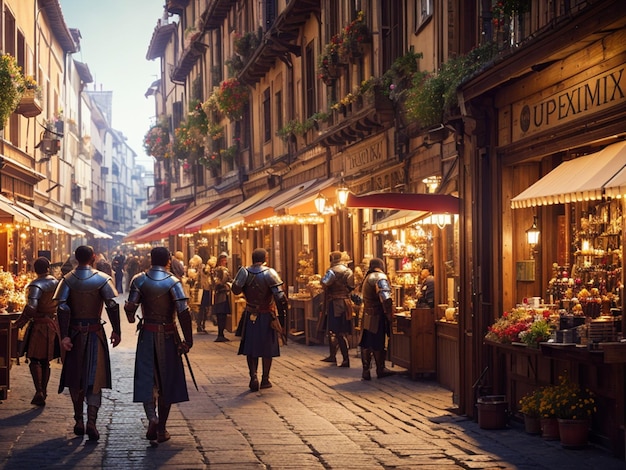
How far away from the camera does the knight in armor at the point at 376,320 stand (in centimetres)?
1602

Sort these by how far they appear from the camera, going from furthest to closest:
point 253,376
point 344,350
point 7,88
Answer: point 7,88
point 344,350
point 253,376

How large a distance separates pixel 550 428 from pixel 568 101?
2.97m

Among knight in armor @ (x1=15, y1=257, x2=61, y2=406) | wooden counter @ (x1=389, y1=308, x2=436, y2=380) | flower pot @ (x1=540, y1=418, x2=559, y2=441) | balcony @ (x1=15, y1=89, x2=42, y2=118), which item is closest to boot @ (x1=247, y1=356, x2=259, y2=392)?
wooden counter @ (x1=389, y1=308, x2=436, y2=380)

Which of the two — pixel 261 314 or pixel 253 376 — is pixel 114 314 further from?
pixel 261 314

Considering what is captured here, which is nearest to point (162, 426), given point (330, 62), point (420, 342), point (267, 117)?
point (420, 342)

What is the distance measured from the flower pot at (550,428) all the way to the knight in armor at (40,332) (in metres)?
5.72

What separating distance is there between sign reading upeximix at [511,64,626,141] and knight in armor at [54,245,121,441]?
4416mm

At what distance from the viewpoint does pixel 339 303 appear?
1773cm

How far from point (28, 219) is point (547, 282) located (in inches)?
458

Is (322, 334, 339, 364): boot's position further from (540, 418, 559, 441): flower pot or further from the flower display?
the flower display

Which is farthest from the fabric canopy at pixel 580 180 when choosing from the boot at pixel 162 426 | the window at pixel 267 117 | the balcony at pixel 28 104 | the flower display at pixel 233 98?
the flower display at pixel 233 98

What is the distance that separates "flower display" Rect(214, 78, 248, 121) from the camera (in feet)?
115

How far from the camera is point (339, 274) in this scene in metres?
17.9

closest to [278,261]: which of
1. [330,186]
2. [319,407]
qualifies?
[330,186]
